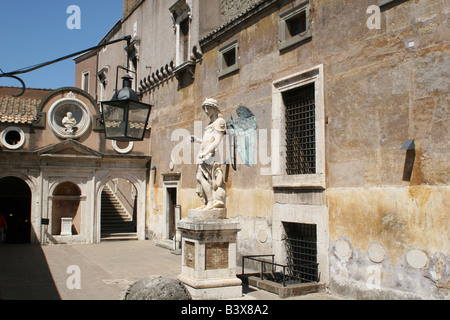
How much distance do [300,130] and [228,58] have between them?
476 centimetres

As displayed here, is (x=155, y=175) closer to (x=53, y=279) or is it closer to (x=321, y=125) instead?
(x=53, y=279)

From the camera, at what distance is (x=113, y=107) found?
270 inches

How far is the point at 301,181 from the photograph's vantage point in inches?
419

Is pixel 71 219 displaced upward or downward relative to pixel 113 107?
downward

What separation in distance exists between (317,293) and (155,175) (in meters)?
11.8

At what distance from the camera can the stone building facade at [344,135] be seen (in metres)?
7.82

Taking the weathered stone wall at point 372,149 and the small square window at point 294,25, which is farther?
the small square window at point 294,25

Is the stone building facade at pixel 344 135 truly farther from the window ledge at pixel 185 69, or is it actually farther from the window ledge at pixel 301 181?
the window ledge at pixel 185 69

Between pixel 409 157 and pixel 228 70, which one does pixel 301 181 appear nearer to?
pixel 409 157

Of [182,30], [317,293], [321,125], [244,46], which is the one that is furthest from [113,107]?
[182,30]

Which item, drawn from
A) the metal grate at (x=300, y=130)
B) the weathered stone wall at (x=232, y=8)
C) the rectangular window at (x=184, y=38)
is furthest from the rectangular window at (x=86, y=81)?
the metal grate at (x=300, y=130)

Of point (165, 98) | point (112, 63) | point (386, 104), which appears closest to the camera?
point (386, 104)

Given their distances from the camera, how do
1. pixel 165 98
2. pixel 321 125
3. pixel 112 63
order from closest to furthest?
pixel 321 125 < pixel 165 98 < pixel 112 63

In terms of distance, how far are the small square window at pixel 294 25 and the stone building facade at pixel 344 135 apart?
0.10 feet
